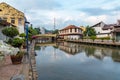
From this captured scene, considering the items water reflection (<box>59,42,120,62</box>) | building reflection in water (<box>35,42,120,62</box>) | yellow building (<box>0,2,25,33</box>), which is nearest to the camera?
building reflection in water (<box>35,42,120,62</box>)

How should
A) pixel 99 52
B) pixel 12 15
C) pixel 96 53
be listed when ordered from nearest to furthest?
pixel 96 53
pixel 99 52
pixel 12 15

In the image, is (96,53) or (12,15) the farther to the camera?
(12,15)

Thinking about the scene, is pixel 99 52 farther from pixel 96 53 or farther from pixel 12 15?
pixel 12 15

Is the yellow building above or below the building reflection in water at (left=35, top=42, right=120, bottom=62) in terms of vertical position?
above

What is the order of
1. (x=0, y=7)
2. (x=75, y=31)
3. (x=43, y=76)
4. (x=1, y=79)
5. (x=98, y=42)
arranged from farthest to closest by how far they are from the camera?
(x=75, y=31) < (x=98, y=42) < (x=0, y=7) < (x=43, y=76) < (x=1, y=79)

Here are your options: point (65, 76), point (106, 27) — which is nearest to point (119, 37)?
point (106, 27)

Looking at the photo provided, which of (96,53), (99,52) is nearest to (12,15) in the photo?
(99,52)

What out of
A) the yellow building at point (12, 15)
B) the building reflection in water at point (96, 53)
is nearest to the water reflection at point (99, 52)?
the building reflection in water at point (96, 53)

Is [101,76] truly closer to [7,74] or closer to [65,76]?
[65,76]

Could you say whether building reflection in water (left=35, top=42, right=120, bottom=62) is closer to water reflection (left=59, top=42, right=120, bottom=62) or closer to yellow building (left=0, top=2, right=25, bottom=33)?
water reflection (left=59, top=42, right=120, bottom=62)

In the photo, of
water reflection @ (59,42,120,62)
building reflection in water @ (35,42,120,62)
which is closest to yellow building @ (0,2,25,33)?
building reflection in water @ (35,42,120,62)

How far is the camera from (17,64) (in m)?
14.1

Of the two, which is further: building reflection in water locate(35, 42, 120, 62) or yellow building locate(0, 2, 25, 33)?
yellow building locate(0, 2, 25, 33)

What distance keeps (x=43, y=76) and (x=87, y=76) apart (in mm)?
2960
